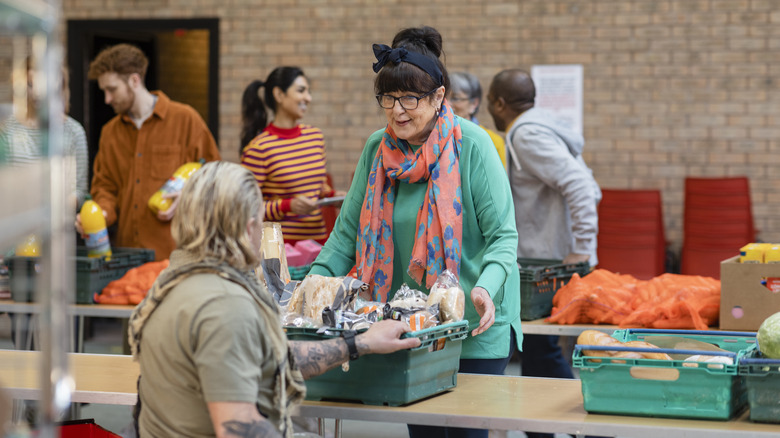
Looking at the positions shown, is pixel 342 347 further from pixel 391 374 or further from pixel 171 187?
pixel 171 187

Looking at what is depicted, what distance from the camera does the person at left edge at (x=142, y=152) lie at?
213 inches

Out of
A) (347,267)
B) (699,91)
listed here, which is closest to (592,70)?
(699,91)

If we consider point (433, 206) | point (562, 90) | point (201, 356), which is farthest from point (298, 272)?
point (562, 90)

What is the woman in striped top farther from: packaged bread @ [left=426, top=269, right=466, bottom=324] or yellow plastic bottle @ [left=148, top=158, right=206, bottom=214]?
packaged bread @ [left=426, top=269, right=466, bottom=324]

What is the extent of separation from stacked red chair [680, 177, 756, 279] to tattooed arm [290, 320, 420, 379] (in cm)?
583

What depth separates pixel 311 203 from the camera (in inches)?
192

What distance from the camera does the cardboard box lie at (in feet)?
12.3

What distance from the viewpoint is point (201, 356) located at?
189 cm

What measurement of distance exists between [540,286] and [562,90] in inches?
172

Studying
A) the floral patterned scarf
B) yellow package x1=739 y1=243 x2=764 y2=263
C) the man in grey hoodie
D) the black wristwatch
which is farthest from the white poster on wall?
the black wristwatch

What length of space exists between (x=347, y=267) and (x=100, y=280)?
6.54 feet

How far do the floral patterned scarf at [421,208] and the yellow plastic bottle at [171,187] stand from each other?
2169 millimetres

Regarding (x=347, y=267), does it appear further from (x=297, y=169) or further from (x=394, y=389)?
(x=297, y=169)

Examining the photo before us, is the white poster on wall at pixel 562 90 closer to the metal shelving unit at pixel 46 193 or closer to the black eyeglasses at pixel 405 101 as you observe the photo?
the black eyeglasses at pixel 405 101
